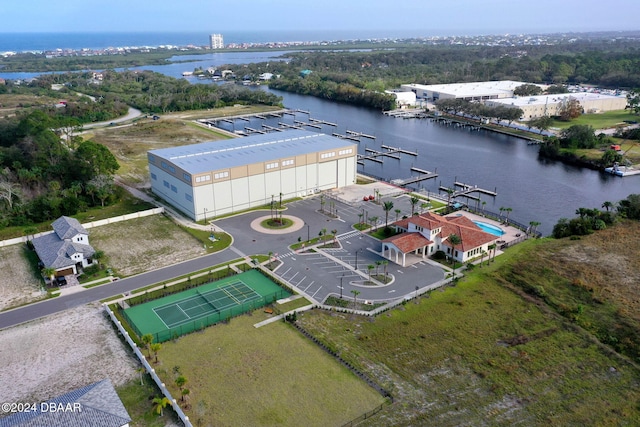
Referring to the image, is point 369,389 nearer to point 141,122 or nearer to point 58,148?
point 58,148

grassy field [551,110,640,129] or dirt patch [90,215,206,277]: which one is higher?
grassy field [551,110,640,129]

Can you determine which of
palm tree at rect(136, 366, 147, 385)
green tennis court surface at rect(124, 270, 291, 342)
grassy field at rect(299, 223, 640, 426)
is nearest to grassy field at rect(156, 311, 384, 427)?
palm tree at rect(136, 366, 147, 385)

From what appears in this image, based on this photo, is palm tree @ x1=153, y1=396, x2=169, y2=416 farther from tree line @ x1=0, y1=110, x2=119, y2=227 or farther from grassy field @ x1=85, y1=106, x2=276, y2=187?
grassy field @ x1=85, y1=106, x2=276, y2=187

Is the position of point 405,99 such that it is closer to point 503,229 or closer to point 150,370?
point 503,229

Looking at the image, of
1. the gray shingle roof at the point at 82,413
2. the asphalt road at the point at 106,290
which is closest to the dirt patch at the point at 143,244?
the asphalt road at the point at 106,290

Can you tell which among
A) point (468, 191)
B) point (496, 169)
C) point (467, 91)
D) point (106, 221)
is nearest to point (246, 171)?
point (106, 221)

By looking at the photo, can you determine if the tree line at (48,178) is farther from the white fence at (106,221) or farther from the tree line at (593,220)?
the tree line at (593,220)

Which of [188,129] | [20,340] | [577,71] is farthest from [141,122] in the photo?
[577,71]
